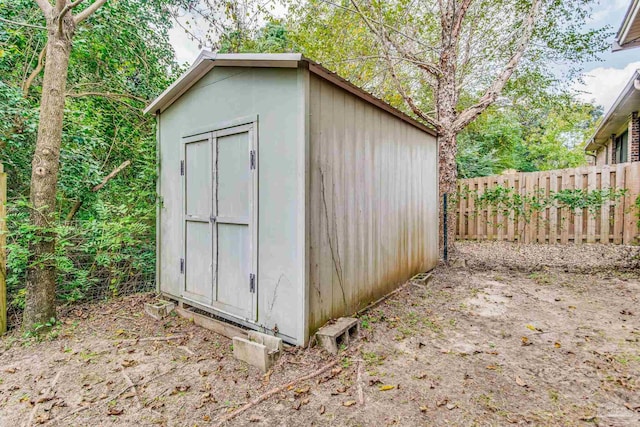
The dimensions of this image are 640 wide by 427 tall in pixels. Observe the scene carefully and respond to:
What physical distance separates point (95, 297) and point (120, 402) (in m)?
2.59

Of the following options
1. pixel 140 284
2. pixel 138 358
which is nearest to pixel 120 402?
pixel 138 358

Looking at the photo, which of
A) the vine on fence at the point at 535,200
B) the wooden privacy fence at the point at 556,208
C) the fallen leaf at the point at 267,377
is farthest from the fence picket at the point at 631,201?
the fallen leaf at the point at 267,377

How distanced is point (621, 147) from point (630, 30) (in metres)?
6.45

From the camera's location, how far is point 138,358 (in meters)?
2.72

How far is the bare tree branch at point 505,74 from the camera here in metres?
5.55

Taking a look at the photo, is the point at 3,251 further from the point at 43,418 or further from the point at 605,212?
the point at 605,212

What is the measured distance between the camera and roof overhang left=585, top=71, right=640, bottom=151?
20.5ft

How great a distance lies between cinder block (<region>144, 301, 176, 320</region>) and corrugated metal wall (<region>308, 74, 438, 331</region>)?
1.92 metres

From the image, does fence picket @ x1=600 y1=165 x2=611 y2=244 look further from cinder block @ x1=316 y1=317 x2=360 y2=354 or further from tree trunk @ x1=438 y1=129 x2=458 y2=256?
cinder block @ x1=316 y1=317 x2=360 y2=354

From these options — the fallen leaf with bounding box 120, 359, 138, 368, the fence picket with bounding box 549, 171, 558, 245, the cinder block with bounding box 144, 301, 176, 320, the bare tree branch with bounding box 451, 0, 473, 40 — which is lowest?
the fallen leaf with bounding box 120, 359, 138, 368

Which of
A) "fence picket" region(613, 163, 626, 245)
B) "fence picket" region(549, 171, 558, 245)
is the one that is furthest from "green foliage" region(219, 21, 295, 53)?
"fence picket" region(613, 163, 626, 245)

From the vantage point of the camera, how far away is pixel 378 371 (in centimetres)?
235

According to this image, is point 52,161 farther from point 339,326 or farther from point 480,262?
point 480,262

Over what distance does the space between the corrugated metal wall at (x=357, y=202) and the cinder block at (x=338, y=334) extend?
0.09 m
